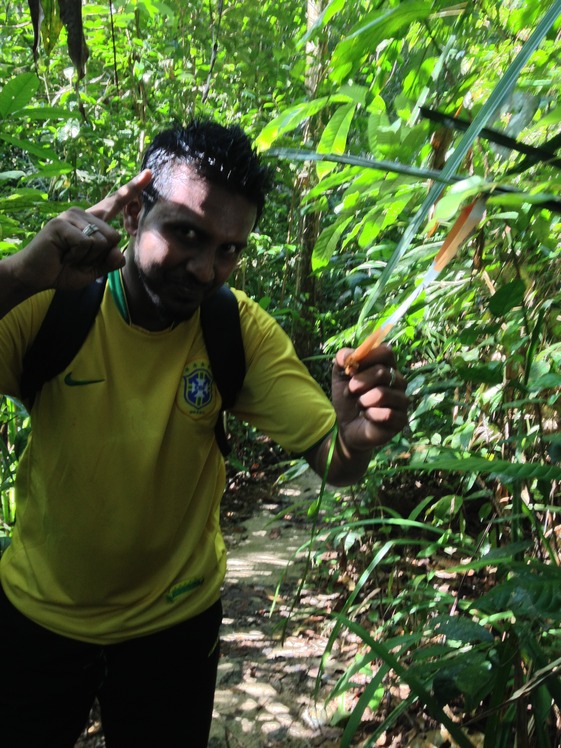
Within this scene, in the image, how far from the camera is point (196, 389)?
5.15ft

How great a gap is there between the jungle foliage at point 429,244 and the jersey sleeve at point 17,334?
0.23 m

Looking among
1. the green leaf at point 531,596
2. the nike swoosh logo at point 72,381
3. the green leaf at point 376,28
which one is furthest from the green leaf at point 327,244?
the green leaf at point 531,596

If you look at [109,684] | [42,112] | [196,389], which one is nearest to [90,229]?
[42,112]

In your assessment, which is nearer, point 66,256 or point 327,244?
point 66,256


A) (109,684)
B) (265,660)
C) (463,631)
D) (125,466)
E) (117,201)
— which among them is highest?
(117,201)

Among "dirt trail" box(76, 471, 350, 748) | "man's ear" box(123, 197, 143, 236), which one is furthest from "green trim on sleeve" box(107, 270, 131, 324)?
"dirt trail" box(76, 471, 350, 748)

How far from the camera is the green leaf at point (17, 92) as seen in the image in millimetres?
1354

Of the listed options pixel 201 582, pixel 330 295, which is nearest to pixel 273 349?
pixel 201 582

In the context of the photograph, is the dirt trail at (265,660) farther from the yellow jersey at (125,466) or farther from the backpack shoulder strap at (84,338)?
the backpack shoulder strap at (84,338)

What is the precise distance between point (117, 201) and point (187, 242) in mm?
171

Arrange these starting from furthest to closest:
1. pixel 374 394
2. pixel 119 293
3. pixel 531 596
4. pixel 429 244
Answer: pixel 429 244 < pixel 119 293 < pixel 374 394 < pixel 531 596

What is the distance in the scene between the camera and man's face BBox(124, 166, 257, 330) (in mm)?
1438

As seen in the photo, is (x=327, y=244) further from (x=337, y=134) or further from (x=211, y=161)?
(x=211, y=161)

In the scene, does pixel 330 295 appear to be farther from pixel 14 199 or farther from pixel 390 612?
pixel 14 199
